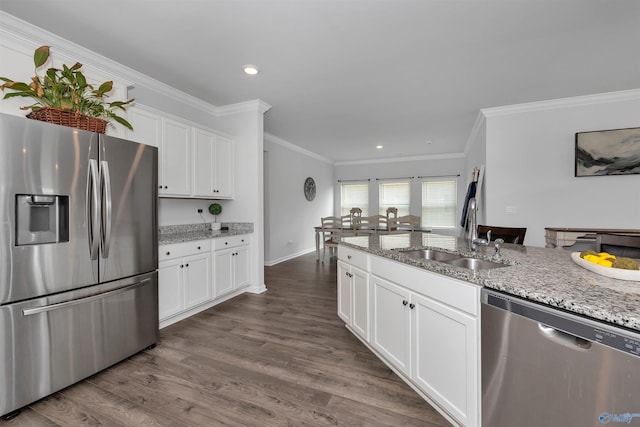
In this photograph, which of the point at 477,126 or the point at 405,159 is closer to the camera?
the point at 477,126

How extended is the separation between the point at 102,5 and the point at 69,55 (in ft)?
2.71

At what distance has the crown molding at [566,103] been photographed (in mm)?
3420

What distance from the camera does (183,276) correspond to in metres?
2.82

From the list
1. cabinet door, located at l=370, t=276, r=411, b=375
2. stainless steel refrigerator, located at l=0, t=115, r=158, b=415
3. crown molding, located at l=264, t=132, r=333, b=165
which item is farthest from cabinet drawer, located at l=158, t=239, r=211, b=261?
crown molding, located at l=264, t=132, r=333, b=165

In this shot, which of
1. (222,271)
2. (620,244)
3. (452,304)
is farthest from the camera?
(222,271)

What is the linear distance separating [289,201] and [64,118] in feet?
15.3

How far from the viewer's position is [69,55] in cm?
241

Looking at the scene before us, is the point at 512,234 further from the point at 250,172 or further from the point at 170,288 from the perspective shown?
the point at 170,288

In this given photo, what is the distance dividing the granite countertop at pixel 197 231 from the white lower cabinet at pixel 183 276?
8 centimetres

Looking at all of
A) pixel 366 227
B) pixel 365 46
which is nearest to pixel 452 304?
A: pixel 365 46

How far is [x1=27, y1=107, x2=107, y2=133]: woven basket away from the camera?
6.03 feet

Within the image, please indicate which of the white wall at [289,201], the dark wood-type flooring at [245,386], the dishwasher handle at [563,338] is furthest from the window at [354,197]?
the dishwasher handle at [563,338]

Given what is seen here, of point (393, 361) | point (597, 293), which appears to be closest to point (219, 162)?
point (393, 361)

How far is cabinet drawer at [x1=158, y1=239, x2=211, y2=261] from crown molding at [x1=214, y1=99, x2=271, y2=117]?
191 centimetres
